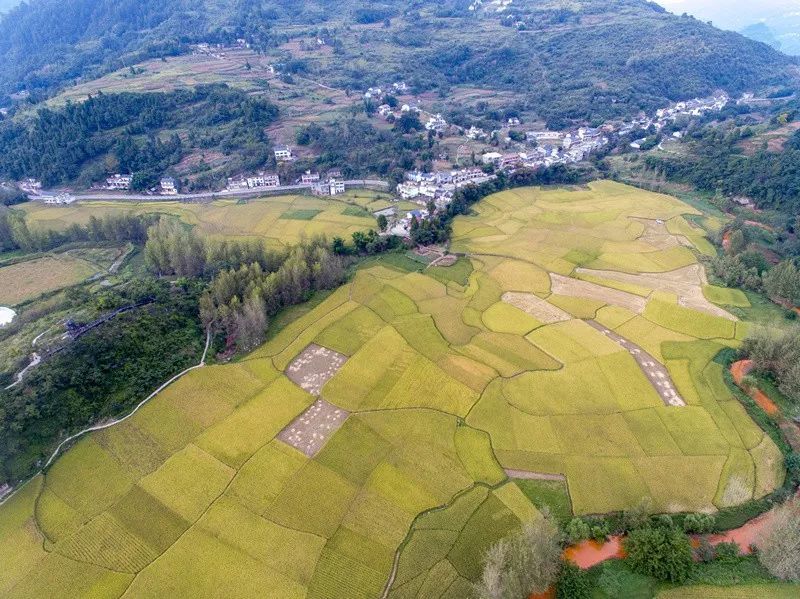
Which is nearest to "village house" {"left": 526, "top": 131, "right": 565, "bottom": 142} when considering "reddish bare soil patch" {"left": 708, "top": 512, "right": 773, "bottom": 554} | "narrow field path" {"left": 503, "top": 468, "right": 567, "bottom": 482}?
"narrow field path" {"left": 503, "top": 468, "right": 567, "bottom": 482}

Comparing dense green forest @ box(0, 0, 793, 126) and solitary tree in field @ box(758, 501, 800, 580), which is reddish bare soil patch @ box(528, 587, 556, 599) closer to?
solitary tree in field @ box(758, 501, 800, 580)

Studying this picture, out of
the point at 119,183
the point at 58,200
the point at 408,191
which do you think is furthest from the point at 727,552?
the point at 58,200

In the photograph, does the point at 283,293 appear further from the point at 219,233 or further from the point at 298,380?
the point at 219,233

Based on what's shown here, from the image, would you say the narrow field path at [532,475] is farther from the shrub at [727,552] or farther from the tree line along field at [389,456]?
the shrub at [727,552]

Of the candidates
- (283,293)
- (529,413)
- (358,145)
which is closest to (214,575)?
(529,413)

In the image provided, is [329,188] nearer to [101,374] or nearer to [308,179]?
[308,179]

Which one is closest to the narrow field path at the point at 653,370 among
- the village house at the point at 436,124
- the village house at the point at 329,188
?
the village house at the point at 329,188

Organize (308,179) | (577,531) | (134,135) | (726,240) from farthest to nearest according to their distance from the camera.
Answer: (134,135) → (308,179) → (726,240) → (577,531)
